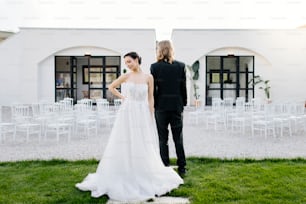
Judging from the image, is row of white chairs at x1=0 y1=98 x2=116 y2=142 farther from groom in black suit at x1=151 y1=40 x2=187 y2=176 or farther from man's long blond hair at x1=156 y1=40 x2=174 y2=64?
man's long blond hair at x1=156 y1=40 x2=174 y2=64

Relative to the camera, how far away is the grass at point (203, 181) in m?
3.95

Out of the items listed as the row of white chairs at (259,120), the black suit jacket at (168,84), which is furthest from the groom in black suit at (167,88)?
the row of white chairs at (259,120)

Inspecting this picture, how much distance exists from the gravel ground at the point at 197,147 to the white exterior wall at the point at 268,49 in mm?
8724

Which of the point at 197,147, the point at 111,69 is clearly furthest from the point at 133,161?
the point at 111,69

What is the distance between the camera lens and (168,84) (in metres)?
4.54

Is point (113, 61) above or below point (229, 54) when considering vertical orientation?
below

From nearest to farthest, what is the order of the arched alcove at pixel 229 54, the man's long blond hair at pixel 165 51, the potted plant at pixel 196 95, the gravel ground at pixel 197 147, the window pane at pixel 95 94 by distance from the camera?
the man's long blond hair at pixel 165 51 < the gravel ground at pixel 197 147 < the potted plant at pixel 196 95 < the arched alcove at pixel 229 54 < the window pane at pixel 95 94

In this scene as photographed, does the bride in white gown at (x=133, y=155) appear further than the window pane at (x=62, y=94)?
No

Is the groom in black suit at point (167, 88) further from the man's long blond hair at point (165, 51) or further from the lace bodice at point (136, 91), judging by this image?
the lace bodice at point (136, 91)

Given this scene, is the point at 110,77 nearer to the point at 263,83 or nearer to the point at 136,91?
the point at 263,83

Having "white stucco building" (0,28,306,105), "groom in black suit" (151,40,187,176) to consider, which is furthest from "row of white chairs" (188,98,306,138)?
"white stucco building" (0,28,306,105)

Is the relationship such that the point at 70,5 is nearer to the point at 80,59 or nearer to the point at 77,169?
the point at 80,59

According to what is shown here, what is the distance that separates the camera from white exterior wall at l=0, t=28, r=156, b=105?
58.5 ft

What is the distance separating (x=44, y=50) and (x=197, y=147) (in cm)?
1248
